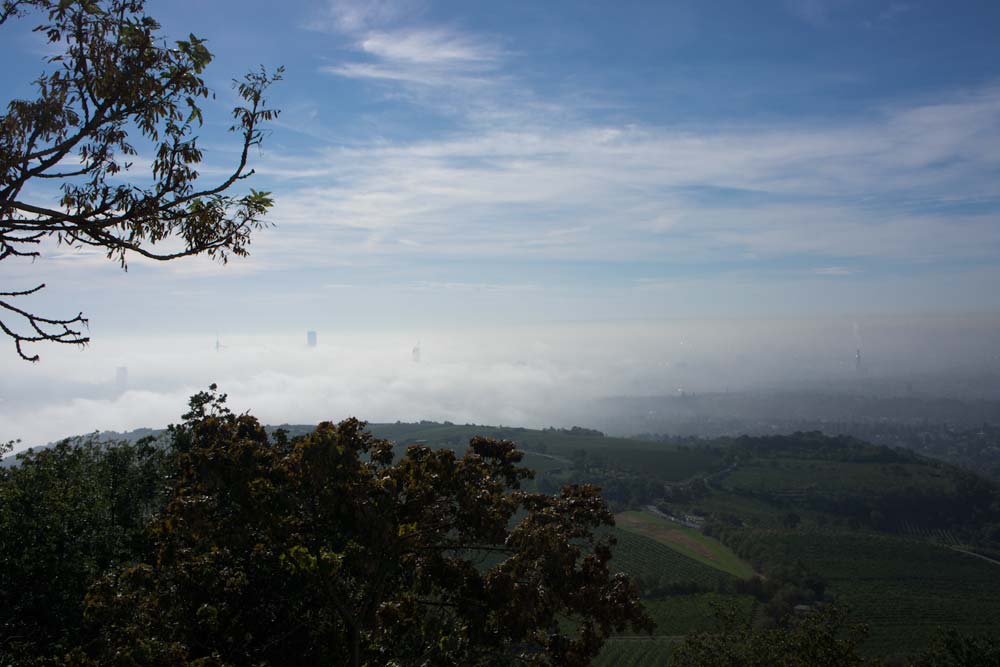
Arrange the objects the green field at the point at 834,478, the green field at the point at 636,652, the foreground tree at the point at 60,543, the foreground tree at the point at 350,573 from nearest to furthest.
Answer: the foreground tree at the point at 350,573, the foreground tree at the point at 60,543, the green field at the point at 636,652, the green field at the point at 834,478

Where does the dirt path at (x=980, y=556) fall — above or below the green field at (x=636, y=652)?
below

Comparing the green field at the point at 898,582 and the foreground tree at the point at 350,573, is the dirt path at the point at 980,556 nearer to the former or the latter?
the green field at the point at 898,582

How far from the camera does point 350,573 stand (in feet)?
19.6

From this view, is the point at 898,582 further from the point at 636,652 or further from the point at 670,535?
the point at 636,652

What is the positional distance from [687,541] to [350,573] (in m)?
64.5

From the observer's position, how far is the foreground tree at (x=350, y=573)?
5867 mm

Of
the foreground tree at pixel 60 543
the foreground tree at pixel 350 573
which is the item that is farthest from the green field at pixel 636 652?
the foreground tree at pixel 350 573

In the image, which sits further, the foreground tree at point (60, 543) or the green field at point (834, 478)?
the green field at point (834, 478)

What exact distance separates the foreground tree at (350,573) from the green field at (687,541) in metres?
53.1

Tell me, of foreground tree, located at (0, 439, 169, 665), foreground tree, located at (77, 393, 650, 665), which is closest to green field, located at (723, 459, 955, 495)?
foreground tree, located at (0, 439, 169, 665)

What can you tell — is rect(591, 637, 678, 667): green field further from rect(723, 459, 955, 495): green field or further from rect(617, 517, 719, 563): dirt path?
rect(723, 459, 955, 495): green field

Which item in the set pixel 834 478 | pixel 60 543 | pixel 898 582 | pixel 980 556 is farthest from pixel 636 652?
pixel 834 478

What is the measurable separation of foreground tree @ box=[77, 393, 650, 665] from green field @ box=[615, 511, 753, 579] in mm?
53136

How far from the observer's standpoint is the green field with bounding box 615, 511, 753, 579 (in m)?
56.1
